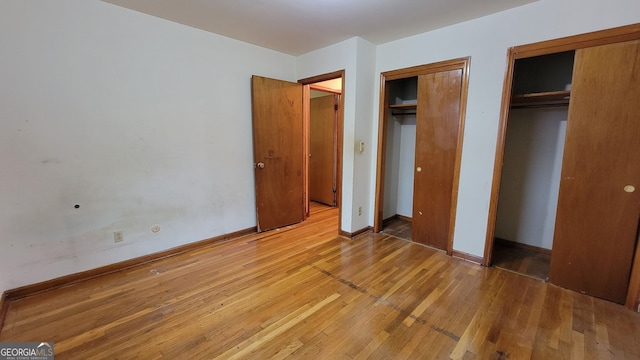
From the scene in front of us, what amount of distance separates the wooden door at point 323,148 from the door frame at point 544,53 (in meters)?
2.64

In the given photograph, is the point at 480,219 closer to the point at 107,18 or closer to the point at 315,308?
the point at 315,308

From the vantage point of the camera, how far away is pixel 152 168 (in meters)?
2.60

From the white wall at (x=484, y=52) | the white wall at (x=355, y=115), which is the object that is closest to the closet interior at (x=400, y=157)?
the white wall at (x=355, y=115)

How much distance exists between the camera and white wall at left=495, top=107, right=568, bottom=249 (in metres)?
2.74

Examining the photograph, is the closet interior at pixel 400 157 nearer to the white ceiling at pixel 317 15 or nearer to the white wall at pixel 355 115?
the white wall at pixel 355 115

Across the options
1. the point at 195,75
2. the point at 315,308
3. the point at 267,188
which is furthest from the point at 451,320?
the point at 195,75

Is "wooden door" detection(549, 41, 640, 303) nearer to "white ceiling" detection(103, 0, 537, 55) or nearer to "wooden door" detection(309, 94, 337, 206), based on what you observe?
"white ceiling" detection(103, 0, 537, 55)

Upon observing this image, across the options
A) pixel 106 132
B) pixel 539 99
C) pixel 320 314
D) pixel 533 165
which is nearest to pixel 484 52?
pixel 539 99

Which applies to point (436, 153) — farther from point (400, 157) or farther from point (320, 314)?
point (320, 314)

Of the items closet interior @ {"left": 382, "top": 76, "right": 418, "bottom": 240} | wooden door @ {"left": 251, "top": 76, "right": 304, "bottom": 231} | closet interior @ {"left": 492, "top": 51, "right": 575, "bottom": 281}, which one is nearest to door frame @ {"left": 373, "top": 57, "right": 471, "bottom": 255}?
closet interior @ {"left": 382, "top": 76, "right": 418, "bottom": 240}

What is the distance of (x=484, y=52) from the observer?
2.47 metres

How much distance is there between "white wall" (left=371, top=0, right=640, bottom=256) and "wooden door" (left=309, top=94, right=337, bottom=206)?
1.86 metres

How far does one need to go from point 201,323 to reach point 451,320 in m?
1.71

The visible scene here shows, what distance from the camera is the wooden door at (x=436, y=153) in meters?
2.75
